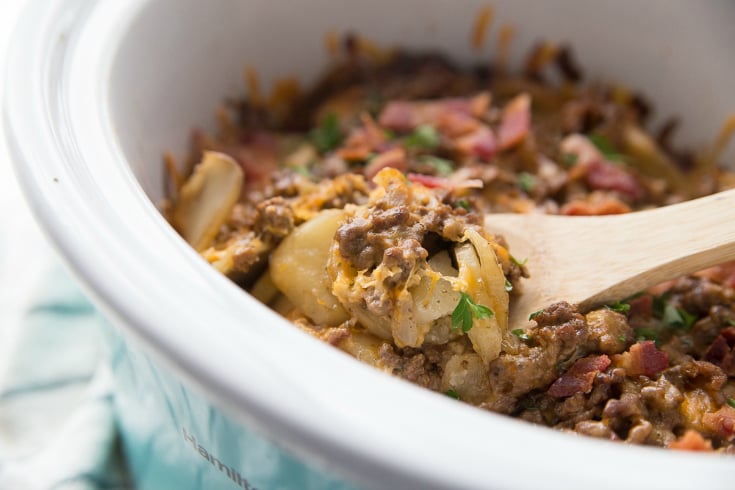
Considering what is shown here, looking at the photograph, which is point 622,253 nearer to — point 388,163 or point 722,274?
point 722,274

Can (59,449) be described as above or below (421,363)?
below

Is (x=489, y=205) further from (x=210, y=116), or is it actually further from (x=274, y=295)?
(x=210, y=116)

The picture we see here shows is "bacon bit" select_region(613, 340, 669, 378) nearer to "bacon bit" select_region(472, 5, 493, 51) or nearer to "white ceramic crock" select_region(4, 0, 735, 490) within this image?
"white ceramic crock" select_region(4, 0, 735, 490)

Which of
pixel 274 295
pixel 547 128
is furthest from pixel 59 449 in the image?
pixel 547 128

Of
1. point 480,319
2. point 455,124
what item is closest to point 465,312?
point 480,319

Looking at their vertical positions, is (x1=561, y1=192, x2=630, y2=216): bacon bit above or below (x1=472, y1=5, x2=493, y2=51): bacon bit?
below

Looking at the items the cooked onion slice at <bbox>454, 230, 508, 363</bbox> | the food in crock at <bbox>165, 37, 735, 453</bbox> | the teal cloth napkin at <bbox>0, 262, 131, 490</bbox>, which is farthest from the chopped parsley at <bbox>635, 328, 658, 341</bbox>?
the teal cloth napkin at <bbox>0, 262, 131, 490</bbox>
